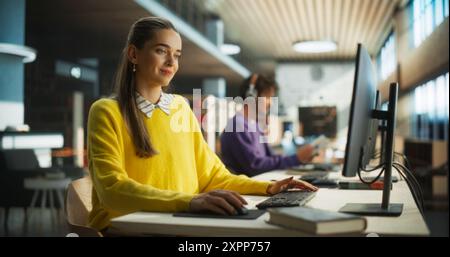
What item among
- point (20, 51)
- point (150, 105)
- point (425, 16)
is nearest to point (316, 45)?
point (425, 16)

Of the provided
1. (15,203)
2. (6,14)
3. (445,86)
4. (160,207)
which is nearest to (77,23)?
(6,14)

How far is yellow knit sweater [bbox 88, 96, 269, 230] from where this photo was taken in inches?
53.6

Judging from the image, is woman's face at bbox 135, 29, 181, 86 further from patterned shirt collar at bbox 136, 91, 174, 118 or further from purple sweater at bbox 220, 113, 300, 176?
purple sweater at bbox 220, 113, 300, 176

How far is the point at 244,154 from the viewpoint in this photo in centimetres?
333

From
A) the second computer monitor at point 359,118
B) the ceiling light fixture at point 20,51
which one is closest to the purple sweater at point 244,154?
the ceiling light fixture at point 20,51

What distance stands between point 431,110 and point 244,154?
476 cm

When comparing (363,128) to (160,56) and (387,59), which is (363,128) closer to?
(160,56)

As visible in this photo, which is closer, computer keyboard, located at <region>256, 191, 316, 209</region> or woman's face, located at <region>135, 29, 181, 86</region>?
computer keyboard, located at <region>256, 191, 316, 209</region>

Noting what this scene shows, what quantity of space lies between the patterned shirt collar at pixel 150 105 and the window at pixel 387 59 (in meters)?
8.51

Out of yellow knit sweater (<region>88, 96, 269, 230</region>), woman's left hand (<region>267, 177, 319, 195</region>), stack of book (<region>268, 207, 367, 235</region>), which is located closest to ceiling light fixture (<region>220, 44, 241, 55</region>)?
yellow knit sweater (<region>88, 96, 269, 230</region>)

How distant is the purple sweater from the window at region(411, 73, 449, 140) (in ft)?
11.1

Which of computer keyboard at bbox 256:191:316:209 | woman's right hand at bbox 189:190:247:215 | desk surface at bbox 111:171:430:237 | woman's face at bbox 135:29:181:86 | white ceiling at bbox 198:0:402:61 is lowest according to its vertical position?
desk surface at bbox 111:171:430:237

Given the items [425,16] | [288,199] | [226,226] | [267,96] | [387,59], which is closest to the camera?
[226,226]

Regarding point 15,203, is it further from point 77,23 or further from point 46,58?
point 77,23
